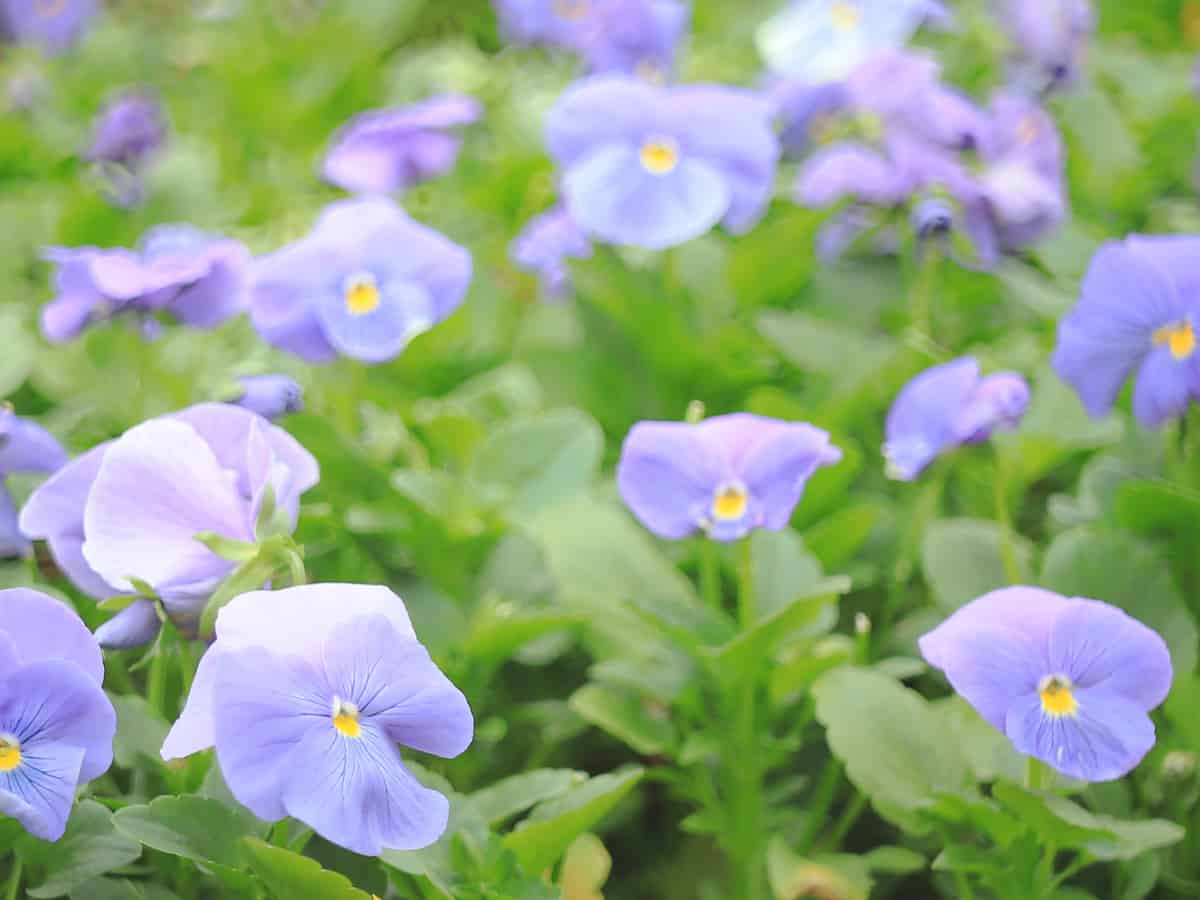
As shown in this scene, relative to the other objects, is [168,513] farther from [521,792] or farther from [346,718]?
[521,792]

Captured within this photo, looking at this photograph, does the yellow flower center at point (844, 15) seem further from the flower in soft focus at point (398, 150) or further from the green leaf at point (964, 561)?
the green leaf at point (964, 561)

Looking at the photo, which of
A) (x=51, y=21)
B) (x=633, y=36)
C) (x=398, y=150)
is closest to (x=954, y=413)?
(x=398, y=150)

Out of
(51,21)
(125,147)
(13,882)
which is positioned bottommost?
(51,21)

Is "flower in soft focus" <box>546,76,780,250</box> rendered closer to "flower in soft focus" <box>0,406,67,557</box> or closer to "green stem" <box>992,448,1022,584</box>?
"green stem" <box>992,448,1022,584</box>

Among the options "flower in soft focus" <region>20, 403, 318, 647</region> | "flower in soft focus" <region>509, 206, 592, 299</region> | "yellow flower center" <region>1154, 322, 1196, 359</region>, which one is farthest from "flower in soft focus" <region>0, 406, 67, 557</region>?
"yellow flower center" <region>1154, 322, 1196, 359</region>

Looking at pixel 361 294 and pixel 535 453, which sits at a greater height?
pixel 361 294

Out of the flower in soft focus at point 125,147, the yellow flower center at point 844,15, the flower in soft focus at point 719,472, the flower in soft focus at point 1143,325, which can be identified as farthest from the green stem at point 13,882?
the yellow flower center at point 844,15

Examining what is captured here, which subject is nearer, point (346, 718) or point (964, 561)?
point (346, 718)
